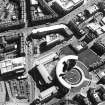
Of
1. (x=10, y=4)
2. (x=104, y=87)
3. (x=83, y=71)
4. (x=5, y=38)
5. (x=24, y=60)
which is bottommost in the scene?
(x=104, y=87)

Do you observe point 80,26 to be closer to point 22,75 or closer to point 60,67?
point 60,67

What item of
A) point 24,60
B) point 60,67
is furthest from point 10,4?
point 60,67

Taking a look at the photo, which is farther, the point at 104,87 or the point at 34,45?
the point at 34,45

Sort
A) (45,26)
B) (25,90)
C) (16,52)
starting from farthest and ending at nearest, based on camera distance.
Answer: (45,26) → (16,52) → (25,90)

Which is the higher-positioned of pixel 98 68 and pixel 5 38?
pixel 5 38

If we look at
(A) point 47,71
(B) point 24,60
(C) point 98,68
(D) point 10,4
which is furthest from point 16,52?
(C) point 98,68

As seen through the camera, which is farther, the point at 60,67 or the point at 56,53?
the point at 56,53

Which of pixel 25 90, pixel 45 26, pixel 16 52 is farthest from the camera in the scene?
pixel 45 26

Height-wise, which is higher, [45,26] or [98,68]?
[45,26]

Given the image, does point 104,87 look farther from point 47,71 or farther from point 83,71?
point 47,71
